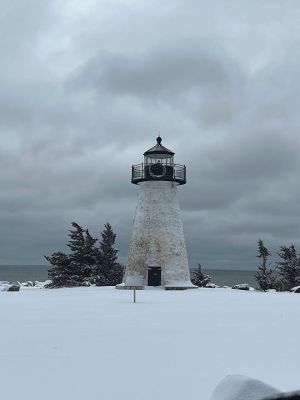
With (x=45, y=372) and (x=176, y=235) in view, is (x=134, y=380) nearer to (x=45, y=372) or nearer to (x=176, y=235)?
(x=45, y=372)

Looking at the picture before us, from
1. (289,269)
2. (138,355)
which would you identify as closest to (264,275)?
(289,269)

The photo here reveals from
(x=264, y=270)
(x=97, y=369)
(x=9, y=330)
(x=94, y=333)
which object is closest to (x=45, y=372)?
(x=97, y=369)

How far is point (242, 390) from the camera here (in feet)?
13.9

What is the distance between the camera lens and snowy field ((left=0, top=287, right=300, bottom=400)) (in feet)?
26.2

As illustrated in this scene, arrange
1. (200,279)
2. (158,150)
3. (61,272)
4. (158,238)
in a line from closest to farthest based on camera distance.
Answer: (158,238)
(158,150)
(61,272)
(200,279)

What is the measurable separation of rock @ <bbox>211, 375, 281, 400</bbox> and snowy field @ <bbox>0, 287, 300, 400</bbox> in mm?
3380

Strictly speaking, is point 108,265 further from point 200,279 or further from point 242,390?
point 242,390

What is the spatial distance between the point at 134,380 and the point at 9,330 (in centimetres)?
575

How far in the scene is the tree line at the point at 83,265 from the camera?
47469 millimetres

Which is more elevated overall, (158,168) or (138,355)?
(158,168)

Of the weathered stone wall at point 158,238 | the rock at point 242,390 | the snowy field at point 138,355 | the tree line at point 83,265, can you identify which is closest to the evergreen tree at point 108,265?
the tree line at point 83,265

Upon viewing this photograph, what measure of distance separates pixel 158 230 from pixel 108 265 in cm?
1488

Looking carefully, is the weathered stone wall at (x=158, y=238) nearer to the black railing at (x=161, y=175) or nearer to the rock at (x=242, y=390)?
A: the black railing at (x=161, y=175)

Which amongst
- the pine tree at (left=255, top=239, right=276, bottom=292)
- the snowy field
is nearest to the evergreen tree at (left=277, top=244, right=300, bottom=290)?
the pine tree at (left=255, top=239, right=276, bottom=292)
